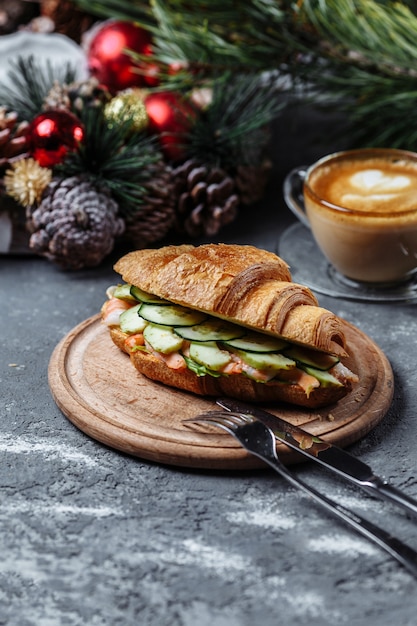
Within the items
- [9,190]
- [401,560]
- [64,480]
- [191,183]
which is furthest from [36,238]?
[401,560]

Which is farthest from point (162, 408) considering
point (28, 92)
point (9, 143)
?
point (28, 92)

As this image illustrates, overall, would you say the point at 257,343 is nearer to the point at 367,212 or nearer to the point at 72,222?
the point at 367,212

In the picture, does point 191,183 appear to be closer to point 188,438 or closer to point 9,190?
point 9,190

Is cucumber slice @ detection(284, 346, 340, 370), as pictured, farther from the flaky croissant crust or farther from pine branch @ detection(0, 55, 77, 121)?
pine branch @ detection(0, 55, 77, 121)

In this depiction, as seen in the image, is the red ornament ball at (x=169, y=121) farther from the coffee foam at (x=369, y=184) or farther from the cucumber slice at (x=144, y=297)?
the cucumber slice at (x=144, y=297)

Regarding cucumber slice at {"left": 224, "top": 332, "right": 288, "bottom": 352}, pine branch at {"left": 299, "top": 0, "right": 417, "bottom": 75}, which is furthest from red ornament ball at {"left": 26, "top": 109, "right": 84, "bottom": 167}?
cucumber slice at {"left": 224, "top": 332, "right": 288, "bottom": 352}

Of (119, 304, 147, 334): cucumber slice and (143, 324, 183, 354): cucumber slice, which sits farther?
(119, 304, 147, 334): cucumber slice

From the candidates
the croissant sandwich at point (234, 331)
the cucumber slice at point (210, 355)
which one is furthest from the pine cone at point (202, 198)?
the cucumber slice at point (210, 355)
